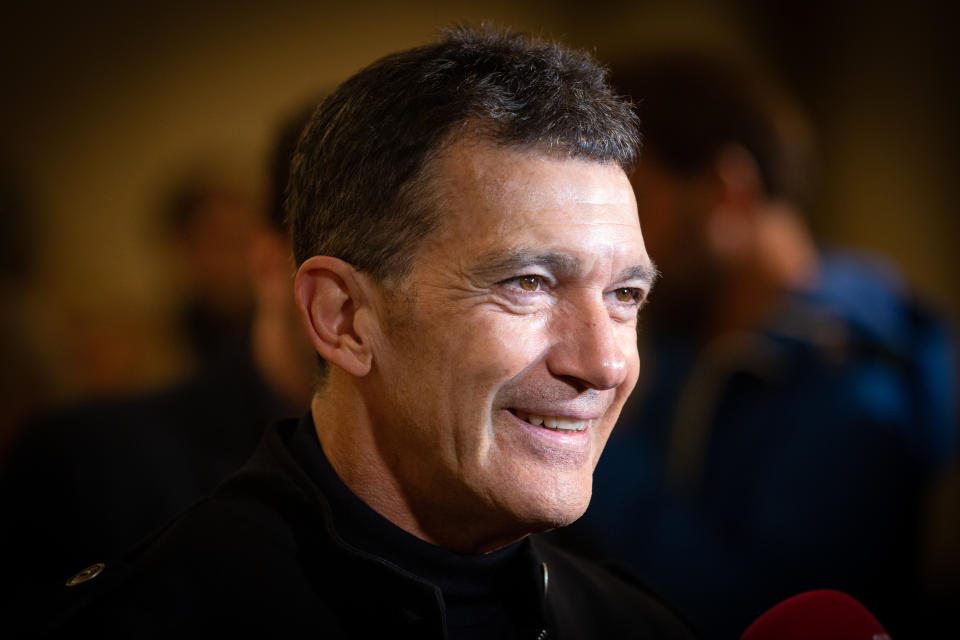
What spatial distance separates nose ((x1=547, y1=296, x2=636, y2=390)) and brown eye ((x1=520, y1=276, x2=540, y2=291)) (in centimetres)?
6

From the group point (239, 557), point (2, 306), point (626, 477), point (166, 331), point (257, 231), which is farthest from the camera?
point (166, 331)

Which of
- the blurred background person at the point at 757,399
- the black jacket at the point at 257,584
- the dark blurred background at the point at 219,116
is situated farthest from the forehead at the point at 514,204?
the dark blurred background at the point at 219,116

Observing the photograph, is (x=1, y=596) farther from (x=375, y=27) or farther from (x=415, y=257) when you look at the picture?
(x=375, y=27)

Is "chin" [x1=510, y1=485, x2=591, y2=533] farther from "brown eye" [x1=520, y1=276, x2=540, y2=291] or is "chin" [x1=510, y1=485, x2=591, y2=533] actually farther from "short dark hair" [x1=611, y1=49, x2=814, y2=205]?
"short dark hair" [x1=611, y1=49, x2=814, y2=205]

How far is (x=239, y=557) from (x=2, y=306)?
3875mm

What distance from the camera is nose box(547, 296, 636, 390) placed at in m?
1.42

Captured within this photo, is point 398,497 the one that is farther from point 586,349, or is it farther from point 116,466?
point 116,466

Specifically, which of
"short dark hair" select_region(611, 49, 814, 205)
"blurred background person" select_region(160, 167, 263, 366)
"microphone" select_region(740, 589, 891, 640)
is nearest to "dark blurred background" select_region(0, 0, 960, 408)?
"blurred background person" select_region(160, 167, 263, 366)

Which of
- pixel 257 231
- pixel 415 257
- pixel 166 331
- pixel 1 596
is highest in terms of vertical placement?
pixel 415 257

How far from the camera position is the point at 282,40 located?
5688 millimetres

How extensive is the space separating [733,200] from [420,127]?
181cm

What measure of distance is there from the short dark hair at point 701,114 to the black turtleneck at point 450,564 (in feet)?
5.61

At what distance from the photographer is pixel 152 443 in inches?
105

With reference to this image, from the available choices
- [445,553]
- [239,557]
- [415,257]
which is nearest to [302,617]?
[239,557]
